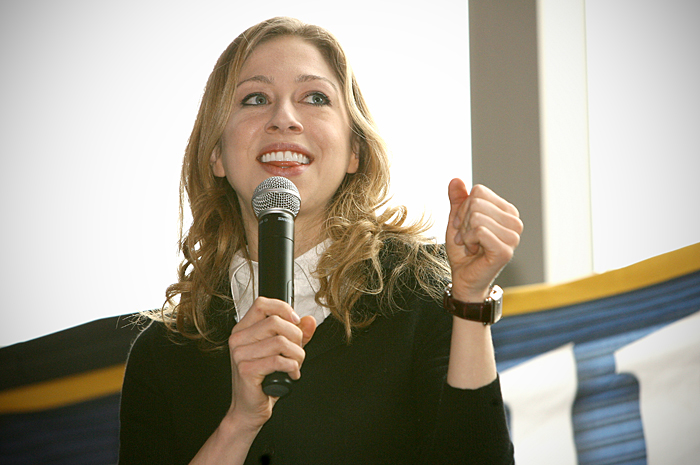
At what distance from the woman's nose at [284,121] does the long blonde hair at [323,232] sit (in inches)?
6.1

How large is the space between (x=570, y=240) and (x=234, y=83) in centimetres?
129

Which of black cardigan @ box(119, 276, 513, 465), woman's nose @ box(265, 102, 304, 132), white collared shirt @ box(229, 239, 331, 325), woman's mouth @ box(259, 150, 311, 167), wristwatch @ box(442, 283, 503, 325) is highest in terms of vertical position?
woman's nose @ box(265, 102, 304, 132)

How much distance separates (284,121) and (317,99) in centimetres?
14

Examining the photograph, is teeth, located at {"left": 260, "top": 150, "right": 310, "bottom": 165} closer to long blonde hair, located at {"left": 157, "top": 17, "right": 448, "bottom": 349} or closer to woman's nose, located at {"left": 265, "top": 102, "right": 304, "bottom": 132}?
woman's nose, located at {"left": 265, "top": 102, "right": 304, "bottom": 132}

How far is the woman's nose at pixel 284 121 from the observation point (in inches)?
51.1

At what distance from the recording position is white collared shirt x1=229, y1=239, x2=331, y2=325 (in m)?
1.31

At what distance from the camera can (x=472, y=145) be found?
2.12 metres

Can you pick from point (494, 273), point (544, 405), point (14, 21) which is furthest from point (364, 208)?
point (14, 21)

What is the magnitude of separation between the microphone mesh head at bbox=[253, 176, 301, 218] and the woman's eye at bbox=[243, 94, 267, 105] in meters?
0.48

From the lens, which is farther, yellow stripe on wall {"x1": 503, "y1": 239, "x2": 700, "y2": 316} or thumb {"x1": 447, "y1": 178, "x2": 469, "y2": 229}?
yellow stripe on wall {"x1": 503, "y1": 239, "x2": 700, "y2": 316}

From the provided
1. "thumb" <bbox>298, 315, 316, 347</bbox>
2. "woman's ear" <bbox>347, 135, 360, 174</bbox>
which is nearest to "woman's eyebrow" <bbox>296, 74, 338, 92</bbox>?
"woman's ear" <bbox>347, 135, 360, 174</bbox>

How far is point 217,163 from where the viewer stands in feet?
5.03

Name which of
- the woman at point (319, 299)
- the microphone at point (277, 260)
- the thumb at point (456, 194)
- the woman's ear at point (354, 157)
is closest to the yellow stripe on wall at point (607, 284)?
the woman at point (319, 299)

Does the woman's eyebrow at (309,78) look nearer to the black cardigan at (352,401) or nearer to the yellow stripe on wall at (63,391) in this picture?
the black cardigan at (352,401)
